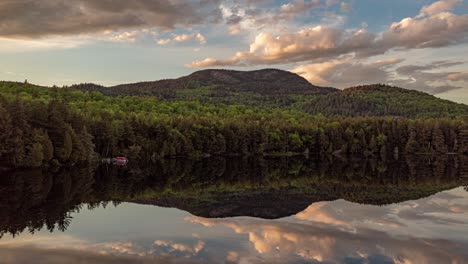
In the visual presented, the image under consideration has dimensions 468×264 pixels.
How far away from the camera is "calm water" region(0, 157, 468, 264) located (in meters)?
26.7

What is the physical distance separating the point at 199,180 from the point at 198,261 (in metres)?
50.2

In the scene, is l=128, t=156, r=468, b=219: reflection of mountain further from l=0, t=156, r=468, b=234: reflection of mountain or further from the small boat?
the small boat

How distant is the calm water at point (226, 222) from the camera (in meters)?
26.7

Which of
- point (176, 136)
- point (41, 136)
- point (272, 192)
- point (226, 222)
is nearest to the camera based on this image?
point (226, 222)

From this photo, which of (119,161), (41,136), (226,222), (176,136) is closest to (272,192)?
(226,222)

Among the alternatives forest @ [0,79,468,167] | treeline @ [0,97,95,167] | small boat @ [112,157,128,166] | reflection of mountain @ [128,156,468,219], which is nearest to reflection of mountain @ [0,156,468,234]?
reflection of mountain @ [128,156,468,219]

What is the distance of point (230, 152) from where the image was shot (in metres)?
167

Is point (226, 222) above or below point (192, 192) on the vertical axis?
above

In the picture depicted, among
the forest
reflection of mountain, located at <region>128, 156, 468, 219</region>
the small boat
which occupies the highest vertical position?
the forest

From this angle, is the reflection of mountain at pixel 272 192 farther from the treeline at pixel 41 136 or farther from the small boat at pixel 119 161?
the small boat at pixel 119 161

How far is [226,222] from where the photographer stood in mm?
37562

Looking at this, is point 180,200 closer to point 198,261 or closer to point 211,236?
point 211,236

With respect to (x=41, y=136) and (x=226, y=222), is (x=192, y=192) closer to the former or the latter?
(x=226, y=222)

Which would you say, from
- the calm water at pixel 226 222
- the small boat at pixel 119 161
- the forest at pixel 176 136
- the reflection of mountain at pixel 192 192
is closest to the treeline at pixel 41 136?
the forest at pixel 176 136
